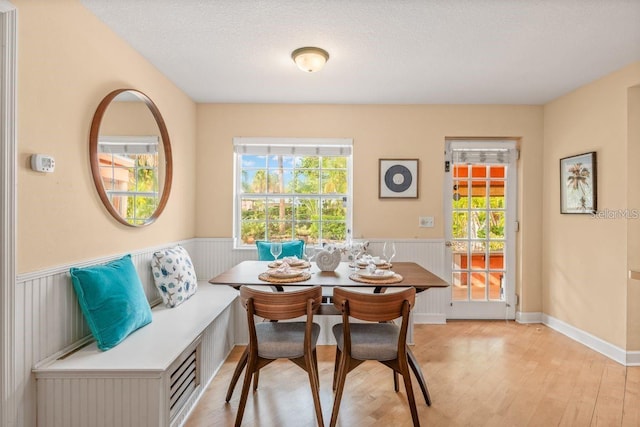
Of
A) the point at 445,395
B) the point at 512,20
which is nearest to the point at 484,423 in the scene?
the point at 445,395

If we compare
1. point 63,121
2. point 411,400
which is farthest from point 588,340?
point 63,121

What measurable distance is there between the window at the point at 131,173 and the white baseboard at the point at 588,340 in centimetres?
420

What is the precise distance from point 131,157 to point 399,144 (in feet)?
8.92

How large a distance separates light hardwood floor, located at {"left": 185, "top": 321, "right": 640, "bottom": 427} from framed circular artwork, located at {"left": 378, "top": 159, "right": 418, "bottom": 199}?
1625 millimetres

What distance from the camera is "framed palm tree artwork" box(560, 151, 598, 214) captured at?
3.04 meters

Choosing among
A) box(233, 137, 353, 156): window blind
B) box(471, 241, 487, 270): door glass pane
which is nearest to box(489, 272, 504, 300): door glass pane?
box(471, 241, 487, 270): door glass pane

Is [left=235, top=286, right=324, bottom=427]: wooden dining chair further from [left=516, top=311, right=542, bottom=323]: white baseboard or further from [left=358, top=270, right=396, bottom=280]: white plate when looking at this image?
Answer: [left=516, top=311, right=542, bottom=323]: white baseboard

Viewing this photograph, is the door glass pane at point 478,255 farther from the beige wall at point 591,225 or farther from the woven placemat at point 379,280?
the woven placemat at point 379,280

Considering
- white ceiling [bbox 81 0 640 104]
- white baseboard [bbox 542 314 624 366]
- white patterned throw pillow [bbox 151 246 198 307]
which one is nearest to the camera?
white ceiling [bbox 81 0 640 104]

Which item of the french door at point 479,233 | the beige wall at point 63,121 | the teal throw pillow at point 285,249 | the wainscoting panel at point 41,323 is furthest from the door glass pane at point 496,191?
the wainscoting panel at point 41,323

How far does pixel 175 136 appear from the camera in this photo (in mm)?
3213

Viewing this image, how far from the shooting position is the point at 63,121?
1854mm

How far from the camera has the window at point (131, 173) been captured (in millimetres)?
2219

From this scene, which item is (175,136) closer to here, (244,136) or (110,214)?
Answer: (244,136)
